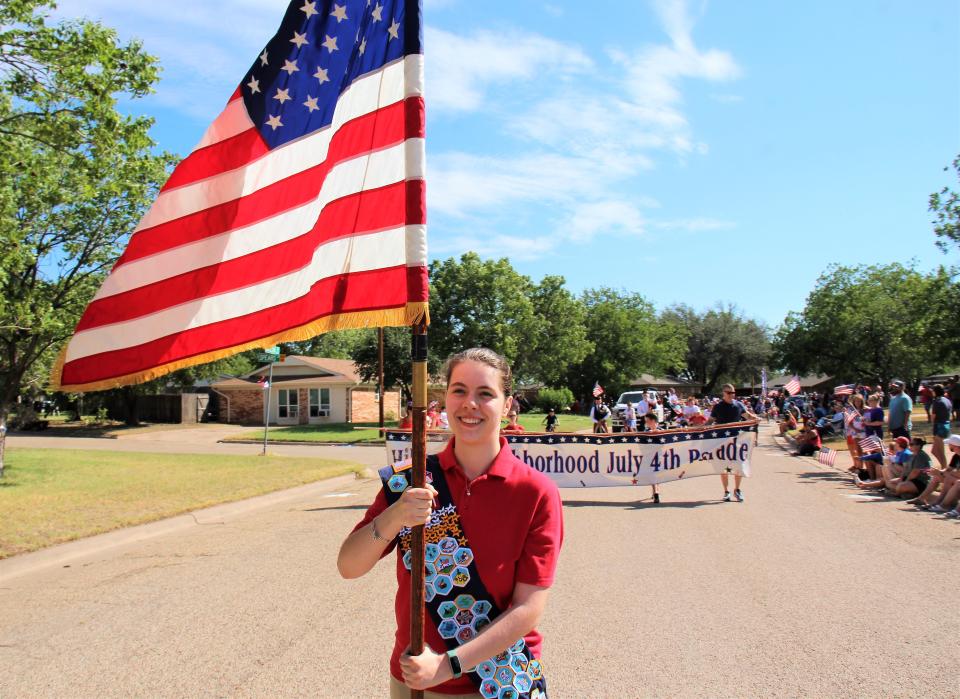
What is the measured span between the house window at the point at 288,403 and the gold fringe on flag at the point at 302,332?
49.7 metres

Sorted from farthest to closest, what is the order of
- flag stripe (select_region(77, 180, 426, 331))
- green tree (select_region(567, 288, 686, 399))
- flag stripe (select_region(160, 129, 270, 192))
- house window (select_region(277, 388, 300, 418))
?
green tree (select_region(567, 288, 686, 399)), house window (select_region(277, 388, 300, 418)), flag stripe (select_region(160, 129, 270, 192)), flag stripe (select_region(77, 180, 426, 331))

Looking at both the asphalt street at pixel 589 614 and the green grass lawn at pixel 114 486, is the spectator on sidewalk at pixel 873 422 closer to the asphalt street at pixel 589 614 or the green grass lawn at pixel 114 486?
the asphalt street at pixel 589 614

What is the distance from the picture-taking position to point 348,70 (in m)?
3.75

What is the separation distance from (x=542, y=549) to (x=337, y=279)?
5.57ft

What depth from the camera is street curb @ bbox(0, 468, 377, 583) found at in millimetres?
8633

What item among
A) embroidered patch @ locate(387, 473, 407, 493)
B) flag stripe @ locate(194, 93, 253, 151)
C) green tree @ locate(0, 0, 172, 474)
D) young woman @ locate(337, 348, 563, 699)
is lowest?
young woman @ locate(337, 348, 563, 699)

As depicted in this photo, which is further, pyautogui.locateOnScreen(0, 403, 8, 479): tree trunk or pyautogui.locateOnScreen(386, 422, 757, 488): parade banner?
pyautogui.locateOnScreen(0, 403, 8, 479): tree trunk

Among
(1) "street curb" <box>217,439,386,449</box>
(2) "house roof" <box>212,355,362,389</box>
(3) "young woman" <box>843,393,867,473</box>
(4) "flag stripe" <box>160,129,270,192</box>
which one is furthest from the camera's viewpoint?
(2) "house roof" <box>212,355,362,389</box>

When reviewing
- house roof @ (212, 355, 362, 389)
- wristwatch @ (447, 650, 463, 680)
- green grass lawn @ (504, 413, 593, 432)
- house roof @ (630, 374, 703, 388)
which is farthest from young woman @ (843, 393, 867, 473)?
house roof @ (630, 374, 703, 388)

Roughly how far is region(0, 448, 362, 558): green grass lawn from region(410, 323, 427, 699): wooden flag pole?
337 inches

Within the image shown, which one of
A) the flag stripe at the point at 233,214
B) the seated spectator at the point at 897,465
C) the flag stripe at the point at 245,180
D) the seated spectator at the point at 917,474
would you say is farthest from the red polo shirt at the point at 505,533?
the seated spectator at the point at 897,465

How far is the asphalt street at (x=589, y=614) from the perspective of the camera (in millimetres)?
4801

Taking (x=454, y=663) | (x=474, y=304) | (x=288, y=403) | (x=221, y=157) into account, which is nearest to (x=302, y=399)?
(x=288, y=403)

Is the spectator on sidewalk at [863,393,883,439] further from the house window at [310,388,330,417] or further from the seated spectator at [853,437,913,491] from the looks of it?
the house window at [310,388,330,417]
